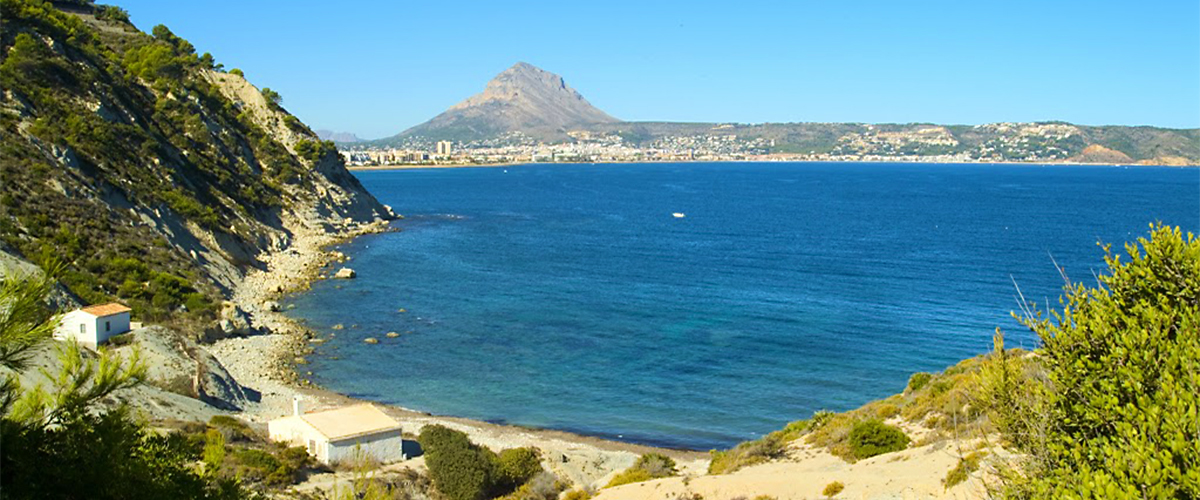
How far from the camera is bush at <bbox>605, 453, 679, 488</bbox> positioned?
25.3 meters

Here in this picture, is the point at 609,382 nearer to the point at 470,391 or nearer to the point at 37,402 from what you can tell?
the point at 470,391

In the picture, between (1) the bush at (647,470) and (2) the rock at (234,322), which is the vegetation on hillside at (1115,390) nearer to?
(1) the bush at (647,470)

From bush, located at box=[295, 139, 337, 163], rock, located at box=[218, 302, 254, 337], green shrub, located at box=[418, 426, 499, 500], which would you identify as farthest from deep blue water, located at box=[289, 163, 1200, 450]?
bush, located at box=[295, 139, 337, 163]

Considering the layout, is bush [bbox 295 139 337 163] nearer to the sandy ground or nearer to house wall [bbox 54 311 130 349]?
house wall [bbox 54 311 130 349]

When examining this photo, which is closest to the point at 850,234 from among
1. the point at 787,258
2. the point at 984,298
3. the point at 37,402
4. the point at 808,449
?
the point at 787,258

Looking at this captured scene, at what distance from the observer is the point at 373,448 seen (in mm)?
26188

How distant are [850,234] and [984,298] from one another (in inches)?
1438

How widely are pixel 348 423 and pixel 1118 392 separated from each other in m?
21.5

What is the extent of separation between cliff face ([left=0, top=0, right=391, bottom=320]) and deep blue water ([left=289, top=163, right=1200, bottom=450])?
705cm

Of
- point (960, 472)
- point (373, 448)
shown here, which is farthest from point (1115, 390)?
point (373, 448)

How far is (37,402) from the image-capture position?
9.23 meters

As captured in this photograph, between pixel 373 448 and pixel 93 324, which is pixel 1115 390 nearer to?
pixel 373 448

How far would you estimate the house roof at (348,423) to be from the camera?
26.1m

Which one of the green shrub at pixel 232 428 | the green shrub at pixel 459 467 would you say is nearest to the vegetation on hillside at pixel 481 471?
the green shrub at pixel 459 467
